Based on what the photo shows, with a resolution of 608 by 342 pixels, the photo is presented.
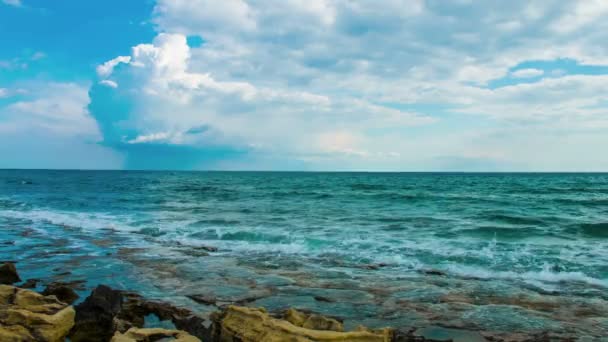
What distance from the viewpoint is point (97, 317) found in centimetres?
707

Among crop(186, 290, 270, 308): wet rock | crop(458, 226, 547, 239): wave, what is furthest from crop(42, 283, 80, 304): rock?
crop(458, 226, 547, 239): wave

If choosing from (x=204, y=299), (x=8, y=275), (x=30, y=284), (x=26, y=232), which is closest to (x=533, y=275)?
(x=204, y=299)

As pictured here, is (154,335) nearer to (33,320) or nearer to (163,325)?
(163,325)

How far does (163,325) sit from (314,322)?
9.66 ft

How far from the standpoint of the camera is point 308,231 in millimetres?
20203

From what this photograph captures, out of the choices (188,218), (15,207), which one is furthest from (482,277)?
(15,207)

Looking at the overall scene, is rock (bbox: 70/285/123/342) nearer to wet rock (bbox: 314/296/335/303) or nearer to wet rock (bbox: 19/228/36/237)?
wet rock (bbox: 314/296/335/303)

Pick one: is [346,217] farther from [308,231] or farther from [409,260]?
[409,260]

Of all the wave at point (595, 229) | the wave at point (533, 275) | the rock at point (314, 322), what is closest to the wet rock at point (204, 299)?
the rock at point (314, 322)

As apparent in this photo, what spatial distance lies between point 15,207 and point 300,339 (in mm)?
36557

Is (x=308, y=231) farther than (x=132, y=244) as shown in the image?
Yes

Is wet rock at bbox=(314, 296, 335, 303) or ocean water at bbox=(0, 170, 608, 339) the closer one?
ocean water at bbox=(0, 170, 608, 339)

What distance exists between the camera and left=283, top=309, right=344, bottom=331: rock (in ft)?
20.2

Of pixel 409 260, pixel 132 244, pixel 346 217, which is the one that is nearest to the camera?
pixel 409 260
